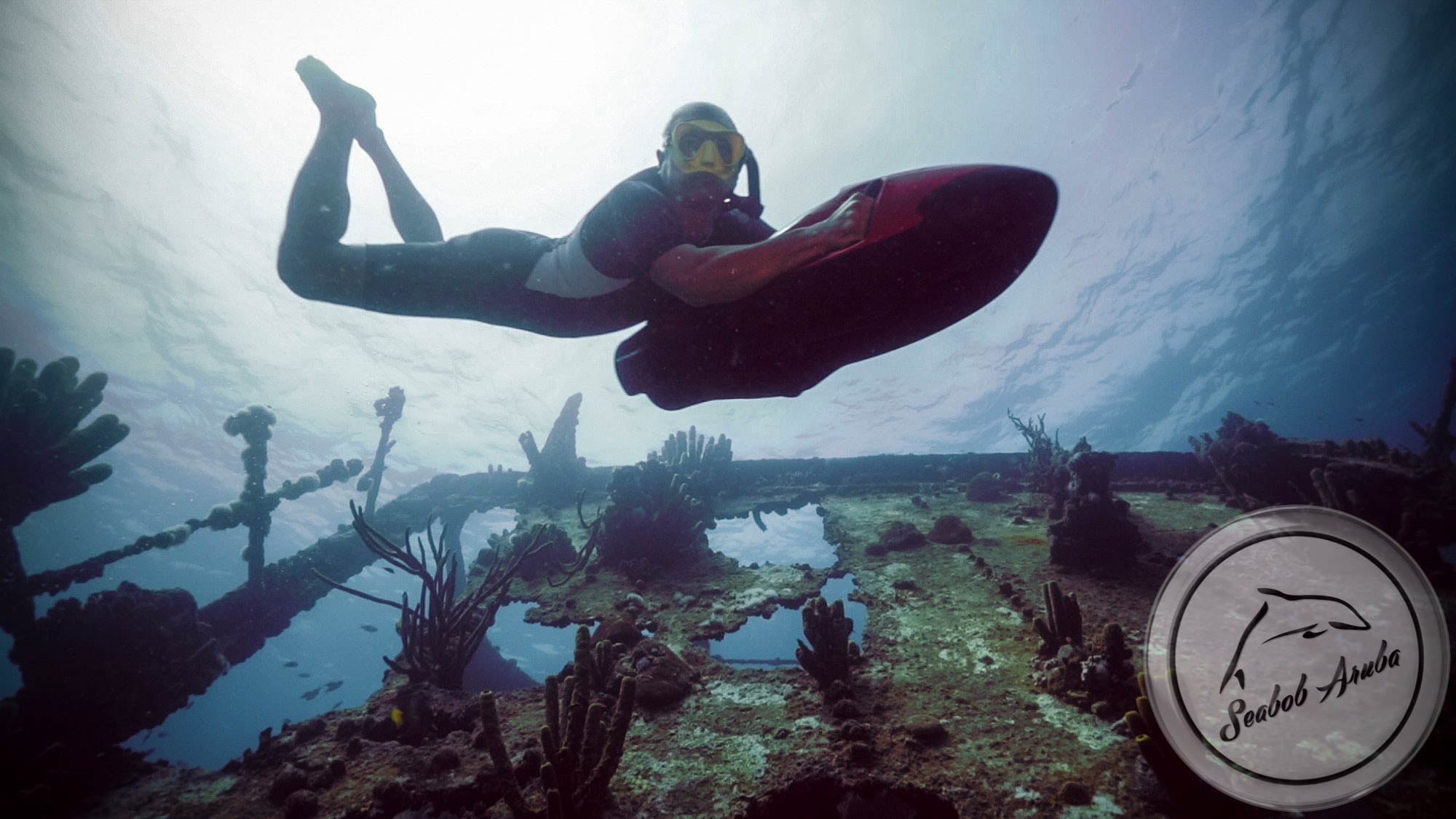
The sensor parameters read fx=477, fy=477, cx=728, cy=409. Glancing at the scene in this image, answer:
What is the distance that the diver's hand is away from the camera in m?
1.65

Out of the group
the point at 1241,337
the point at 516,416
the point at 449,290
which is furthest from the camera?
the point at 516,416

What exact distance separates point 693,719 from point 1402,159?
1290 inches

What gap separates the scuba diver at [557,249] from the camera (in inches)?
83.9

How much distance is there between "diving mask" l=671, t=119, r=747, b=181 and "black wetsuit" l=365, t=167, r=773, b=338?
19 centimetres

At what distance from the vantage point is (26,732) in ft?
13.6

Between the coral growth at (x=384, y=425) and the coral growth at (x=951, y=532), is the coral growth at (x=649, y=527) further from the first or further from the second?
the coral growth at (x=384, y=425)

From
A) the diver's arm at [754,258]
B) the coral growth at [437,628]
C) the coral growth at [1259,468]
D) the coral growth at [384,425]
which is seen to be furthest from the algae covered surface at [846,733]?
the coral growth at [384,425]

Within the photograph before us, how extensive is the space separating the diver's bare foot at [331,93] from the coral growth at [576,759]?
359cm

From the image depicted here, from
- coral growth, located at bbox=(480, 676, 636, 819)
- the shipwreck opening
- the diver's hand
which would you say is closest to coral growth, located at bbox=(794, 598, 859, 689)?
the shipwreck opening

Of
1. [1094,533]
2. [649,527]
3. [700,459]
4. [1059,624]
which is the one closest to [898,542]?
[1094,533]

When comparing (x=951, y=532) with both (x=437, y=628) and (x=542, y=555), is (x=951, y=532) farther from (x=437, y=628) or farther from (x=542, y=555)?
(x=437, y=628)

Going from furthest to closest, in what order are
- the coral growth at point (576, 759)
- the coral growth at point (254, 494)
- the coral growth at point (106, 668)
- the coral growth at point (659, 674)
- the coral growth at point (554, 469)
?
the coral growth at point (554, 469), the coral growth at point (254, 494), the coral growth at point (106, 668), the coral growth at point (659, 674), the coral growth at point (576, 759)

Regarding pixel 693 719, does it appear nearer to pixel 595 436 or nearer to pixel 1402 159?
pixel 595 436

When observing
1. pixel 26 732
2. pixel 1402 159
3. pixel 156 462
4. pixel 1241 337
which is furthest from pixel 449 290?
pixel 156 462
